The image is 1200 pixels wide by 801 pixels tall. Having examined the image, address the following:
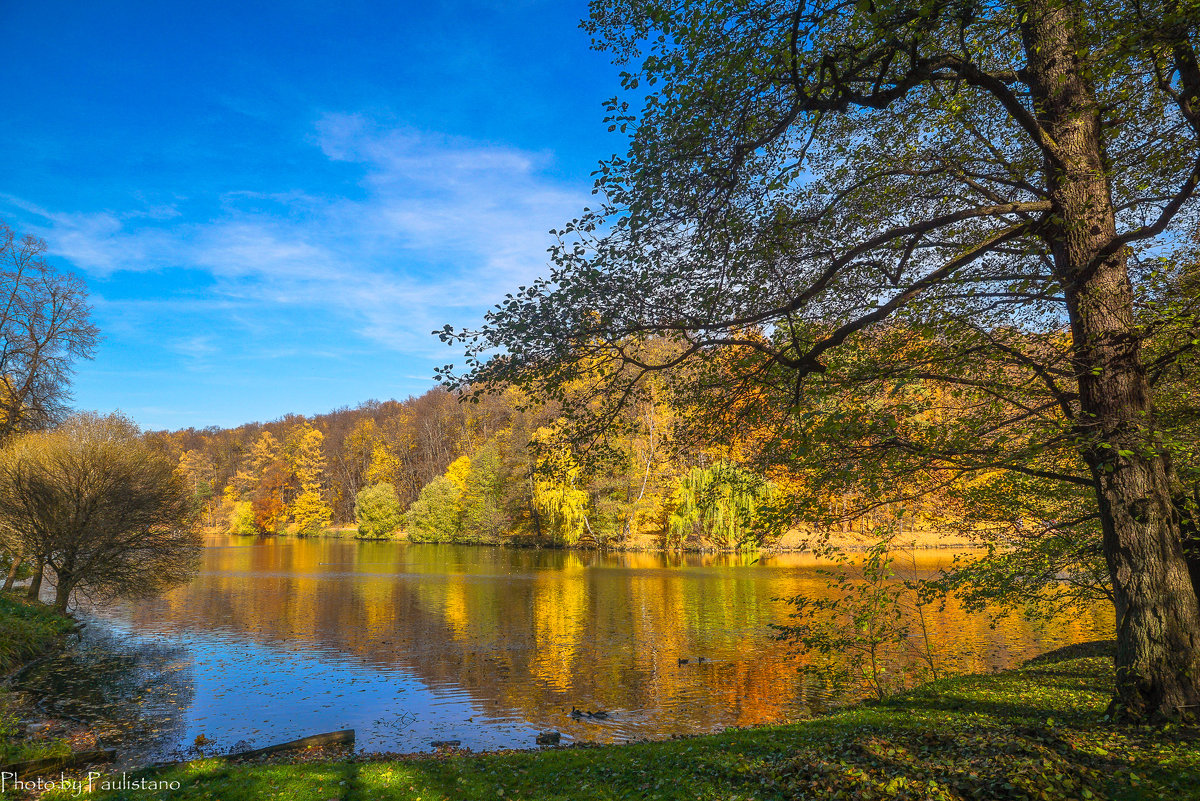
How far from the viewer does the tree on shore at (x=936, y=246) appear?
623 cm

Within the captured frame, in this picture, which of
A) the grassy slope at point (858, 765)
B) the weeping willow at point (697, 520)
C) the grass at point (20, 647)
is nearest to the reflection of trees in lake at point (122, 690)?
the grass at point (20, 647)

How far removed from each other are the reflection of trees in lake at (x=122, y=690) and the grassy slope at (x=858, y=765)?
393 centimetres

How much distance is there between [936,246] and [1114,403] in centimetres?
241

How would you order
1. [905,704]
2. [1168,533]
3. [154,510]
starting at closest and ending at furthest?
[1168,533] → [905,704] → [154,510]

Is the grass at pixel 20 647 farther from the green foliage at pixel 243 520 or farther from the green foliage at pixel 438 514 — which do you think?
the green foliage at pixel 243 520

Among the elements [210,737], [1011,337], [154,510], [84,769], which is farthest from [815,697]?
[154,510]

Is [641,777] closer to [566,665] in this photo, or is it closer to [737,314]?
[737,314]

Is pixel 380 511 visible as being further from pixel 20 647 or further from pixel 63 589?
pixel 20 647

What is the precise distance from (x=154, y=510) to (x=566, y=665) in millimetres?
15113

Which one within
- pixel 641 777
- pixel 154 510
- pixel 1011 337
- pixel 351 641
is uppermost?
pixel 1011 337

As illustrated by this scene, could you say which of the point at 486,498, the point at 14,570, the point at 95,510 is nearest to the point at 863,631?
the point at 95,510

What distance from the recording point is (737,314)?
801 centimetres

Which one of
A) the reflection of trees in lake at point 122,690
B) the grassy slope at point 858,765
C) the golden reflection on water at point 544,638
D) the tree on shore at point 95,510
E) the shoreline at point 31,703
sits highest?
the tree on shore at point 95,510

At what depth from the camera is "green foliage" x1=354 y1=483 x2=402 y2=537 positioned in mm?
69250
